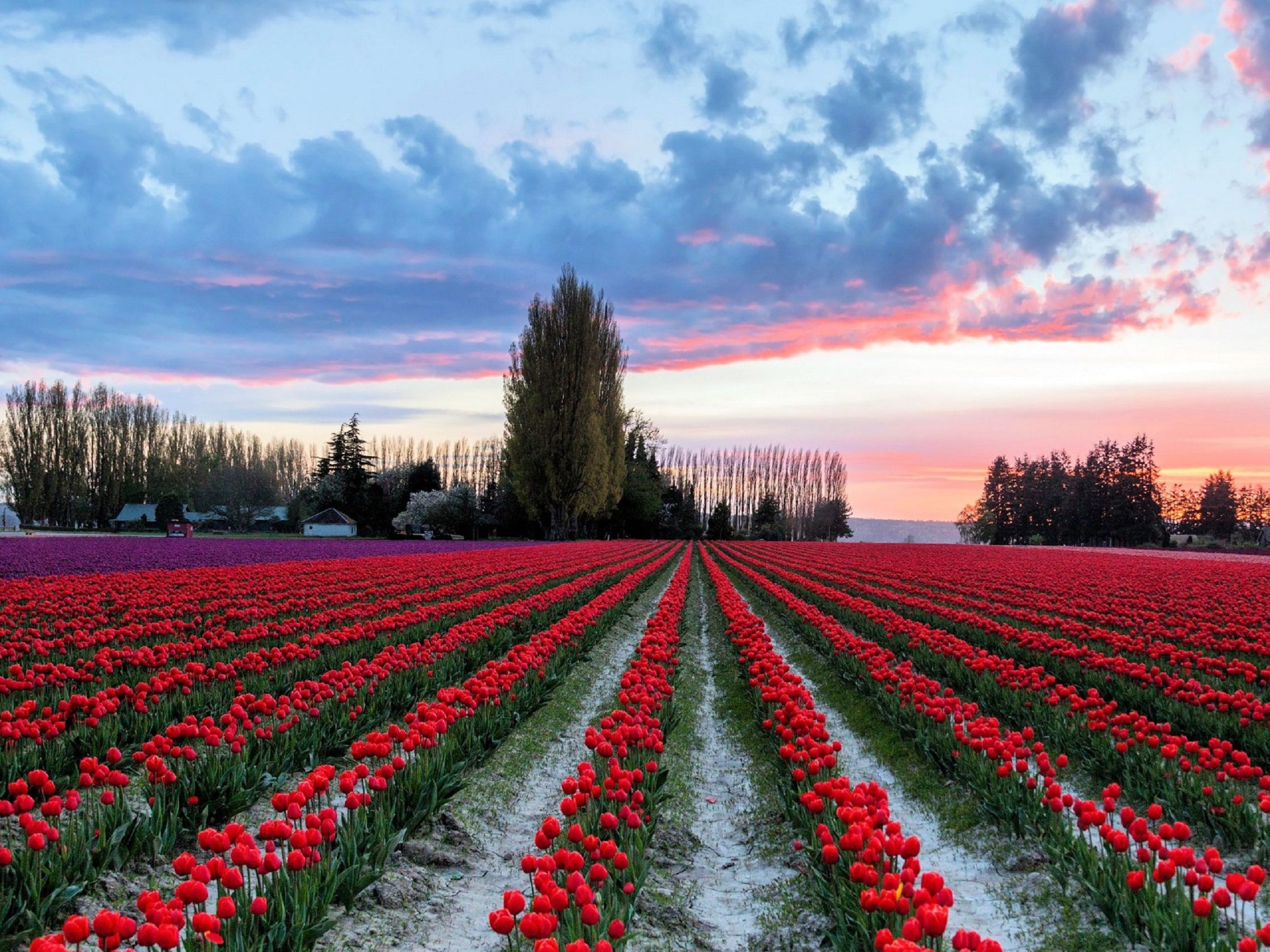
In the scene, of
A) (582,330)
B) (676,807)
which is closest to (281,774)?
(676,807)

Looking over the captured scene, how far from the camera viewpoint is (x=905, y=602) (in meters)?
16.4

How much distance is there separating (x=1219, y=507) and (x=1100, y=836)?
11275 cm

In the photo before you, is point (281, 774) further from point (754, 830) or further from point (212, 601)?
point (212, 601)

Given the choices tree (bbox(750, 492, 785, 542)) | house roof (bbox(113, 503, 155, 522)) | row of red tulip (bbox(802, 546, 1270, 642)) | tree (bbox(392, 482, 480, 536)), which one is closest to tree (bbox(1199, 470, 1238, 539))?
tree (bbox(750, 492, 785, 542))

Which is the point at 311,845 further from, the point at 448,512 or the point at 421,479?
the point at 421,479

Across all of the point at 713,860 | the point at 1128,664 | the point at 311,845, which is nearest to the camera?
the point at 311,845

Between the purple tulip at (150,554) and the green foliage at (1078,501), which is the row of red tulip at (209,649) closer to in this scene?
the purple tulip at (150,554)

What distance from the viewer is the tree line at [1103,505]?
274 feet

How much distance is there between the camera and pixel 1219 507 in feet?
315

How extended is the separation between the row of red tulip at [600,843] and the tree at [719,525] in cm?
7453

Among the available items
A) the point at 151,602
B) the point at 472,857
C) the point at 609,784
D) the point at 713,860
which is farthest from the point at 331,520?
the point at 609,784

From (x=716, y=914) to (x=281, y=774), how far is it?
10.5 ft

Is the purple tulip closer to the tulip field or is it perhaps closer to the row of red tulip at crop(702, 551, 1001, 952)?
the tulip field

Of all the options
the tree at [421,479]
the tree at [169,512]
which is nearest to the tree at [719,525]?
the tree at [421,479]
